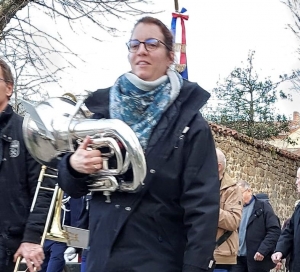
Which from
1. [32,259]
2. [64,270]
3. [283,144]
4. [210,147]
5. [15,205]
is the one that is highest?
[283,144]

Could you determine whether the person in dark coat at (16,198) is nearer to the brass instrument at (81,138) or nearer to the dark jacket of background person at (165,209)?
the brass instrument at (81,138)

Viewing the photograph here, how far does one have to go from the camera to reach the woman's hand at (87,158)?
268 centimetres

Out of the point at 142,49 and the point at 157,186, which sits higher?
the point at 142,49

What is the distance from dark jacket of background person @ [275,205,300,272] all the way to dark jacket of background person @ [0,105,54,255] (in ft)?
14.2

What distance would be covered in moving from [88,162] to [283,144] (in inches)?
1045

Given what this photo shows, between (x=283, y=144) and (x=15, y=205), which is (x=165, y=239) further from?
(x=283, y=144)

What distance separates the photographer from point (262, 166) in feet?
59.7

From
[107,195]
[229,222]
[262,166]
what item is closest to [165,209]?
[107,195]

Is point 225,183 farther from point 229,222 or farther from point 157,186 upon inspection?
point 157,186

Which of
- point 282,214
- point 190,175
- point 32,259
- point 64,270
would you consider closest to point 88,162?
point 190,175

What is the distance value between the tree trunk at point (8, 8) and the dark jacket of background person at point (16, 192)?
24.3 feet

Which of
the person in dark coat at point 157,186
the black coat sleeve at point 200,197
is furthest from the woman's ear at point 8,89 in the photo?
the black coat sleeve at point 200,197

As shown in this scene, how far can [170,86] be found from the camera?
9.60ft

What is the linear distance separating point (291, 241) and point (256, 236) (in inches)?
24.2
